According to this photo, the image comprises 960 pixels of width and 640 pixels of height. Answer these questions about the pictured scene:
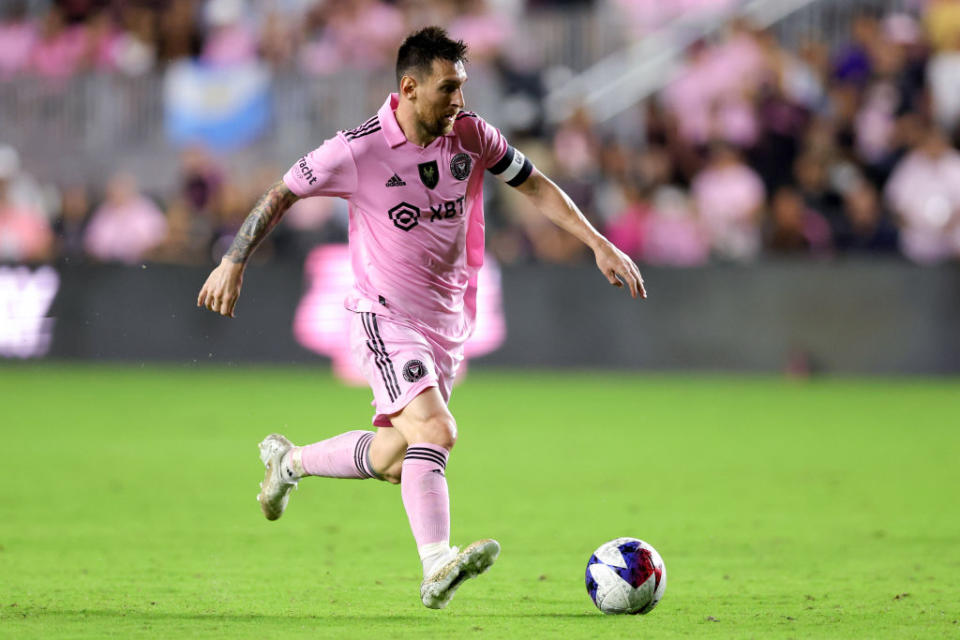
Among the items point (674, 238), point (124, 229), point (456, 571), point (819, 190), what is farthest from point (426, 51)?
point (124, 229)

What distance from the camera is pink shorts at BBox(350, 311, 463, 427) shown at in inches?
241

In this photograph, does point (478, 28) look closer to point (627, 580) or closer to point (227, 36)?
point (227, 36)

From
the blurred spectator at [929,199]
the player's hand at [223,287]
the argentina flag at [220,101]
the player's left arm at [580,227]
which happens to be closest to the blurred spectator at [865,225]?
the blurred spectator at [929,199]

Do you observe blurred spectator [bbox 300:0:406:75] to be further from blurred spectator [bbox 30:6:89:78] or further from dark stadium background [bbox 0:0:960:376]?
blurred spectator [bbox 30:6:89:78]

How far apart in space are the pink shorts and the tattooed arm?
568 mm

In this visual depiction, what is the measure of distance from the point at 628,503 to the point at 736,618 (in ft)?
10.5

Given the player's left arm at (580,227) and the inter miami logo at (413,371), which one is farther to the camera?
the player's left arm at (580,227)

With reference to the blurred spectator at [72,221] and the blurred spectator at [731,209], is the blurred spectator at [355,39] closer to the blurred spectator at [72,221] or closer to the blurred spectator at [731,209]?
the blurred spectator at [72,221]

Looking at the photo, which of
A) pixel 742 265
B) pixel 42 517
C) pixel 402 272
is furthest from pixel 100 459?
pixel 742 265

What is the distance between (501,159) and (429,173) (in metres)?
0.40

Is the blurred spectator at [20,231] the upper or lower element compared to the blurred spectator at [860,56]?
lower

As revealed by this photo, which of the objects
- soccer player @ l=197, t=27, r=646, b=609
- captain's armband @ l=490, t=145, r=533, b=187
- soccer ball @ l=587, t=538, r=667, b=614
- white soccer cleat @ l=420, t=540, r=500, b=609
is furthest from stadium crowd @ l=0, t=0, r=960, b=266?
white soccer cleat @ l=420, t=540, r=500, b=609

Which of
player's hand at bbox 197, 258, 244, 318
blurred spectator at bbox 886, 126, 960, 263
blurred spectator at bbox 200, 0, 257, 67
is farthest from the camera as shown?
blurred spectator at bbox 200, 0, 257, 67

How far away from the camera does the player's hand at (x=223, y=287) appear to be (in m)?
6.00
